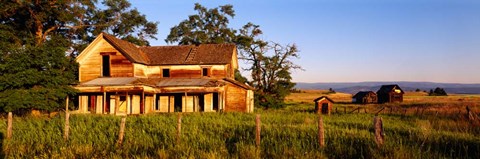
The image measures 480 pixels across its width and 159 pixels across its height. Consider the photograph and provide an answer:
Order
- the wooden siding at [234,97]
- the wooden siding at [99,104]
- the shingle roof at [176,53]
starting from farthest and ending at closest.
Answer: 1. the shingle roof at [176,53]
2. the wooden siding at [234,97]
3. the wooden siding at [99,104]

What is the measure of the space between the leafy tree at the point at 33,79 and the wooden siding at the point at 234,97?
11212mm

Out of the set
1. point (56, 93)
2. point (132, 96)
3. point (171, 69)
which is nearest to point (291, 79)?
point (171, 69)

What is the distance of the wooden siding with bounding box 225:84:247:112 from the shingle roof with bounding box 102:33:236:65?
2541mm

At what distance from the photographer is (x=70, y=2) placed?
3344 centimetres

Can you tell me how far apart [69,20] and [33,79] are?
13.6 meters

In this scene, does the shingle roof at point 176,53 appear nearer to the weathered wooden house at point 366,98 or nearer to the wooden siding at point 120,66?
the wooden siding at point 120,66

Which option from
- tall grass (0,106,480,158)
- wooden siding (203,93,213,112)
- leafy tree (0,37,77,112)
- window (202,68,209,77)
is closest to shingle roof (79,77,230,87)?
window (202,68,209,77)

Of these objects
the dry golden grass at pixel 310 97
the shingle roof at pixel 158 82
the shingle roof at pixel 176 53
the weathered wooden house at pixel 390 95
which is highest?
the shingle roof at pixel 176 53

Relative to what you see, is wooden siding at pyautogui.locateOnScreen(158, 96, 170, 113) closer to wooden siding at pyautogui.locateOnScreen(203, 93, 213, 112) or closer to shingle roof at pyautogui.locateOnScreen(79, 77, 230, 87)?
shingle roof at pyautogui.locateOnScreen(79, 77, 230, 87)

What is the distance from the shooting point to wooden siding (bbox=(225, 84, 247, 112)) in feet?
93.5

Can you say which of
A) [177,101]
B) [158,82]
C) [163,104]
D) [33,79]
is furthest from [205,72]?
[33,79]

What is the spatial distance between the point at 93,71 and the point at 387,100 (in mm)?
51299

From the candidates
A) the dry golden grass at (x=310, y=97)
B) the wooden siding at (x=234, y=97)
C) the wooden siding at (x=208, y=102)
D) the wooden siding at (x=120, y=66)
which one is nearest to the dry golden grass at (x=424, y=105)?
the dry golden grass at (x=310, y=97)

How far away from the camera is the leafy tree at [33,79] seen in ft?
69.6
